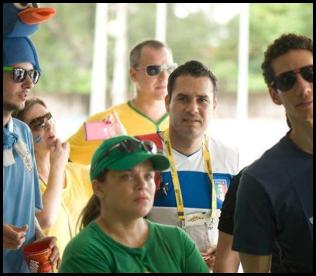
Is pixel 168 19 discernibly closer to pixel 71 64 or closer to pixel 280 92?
pixel 71 64

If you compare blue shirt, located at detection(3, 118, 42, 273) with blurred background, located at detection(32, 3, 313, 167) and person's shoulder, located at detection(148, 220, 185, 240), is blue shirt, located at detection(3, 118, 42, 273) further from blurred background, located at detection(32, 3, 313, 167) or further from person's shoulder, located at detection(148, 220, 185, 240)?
blurred background, located at detection(32, 3, 313, 167)

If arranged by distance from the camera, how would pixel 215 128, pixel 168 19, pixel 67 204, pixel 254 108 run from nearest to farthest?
pixel 67 204 → pixel 215 128 → pixel 254 108 → pixel 168 19

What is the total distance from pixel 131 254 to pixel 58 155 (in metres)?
1.22

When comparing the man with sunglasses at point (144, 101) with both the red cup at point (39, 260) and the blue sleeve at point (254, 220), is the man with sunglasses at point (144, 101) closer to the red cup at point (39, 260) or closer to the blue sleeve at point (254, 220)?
the red cup at point (39, 260)

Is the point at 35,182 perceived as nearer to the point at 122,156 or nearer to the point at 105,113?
the point at 122,156

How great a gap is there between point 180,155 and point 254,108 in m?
12.4

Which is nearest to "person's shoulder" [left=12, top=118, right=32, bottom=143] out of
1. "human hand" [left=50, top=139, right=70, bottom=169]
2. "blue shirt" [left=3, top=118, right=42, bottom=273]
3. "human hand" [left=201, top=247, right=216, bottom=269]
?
"blue shirt" [left=3, top=118, right=42, bottom=273]

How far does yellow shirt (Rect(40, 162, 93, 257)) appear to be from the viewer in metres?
2.96

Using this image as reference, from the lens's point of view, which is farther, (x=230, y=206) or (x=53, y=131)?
(x=53, y=131)

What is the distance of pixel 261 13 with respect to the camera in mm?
15156

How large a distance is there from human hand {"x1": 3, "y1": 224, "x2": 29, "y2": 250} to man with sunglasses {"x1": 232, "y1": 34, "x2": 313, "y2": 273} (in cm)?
78

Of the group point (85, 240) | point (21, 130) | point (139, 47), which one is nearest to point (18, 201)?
point (21, 130)

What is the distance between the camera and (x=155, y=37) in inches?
609

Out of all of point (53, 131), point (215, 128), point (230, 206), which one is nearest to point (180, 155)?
point (230, 206)
